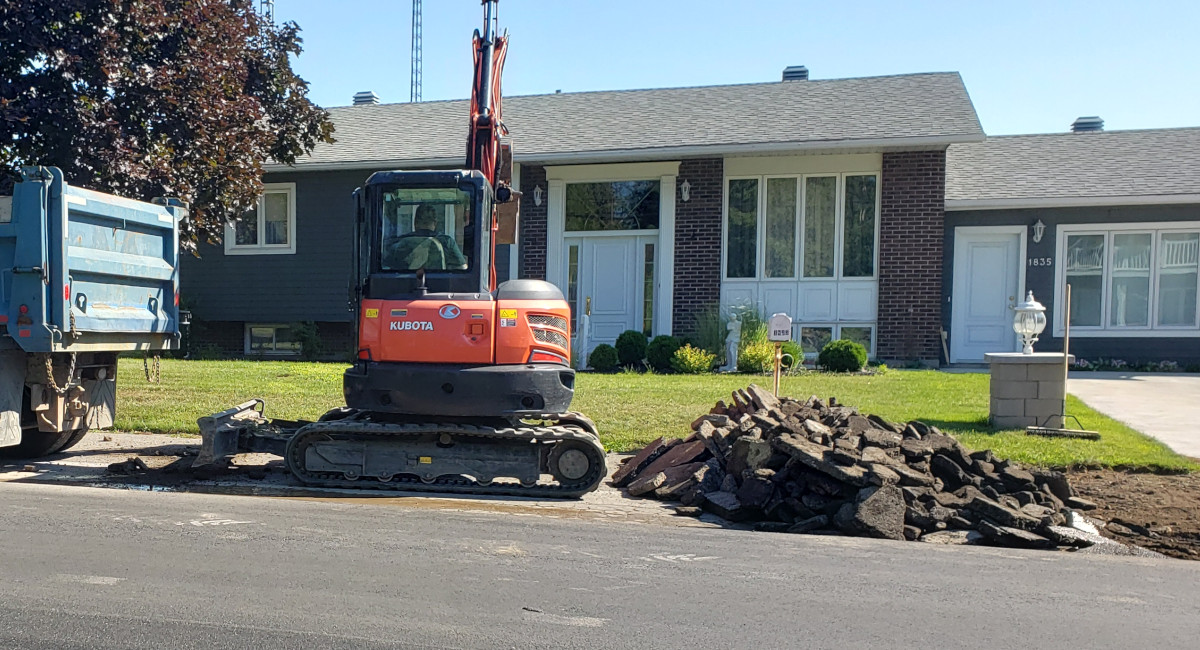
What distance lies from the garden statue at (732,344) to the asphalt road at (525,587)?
32.7ft

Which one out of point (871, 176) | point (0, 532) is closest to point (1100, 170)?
point (871, 176)

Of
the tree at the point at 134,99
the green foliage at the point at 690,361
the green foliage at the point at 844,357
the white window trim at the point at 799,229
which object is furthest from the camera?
the white window trim at the point at 799,229

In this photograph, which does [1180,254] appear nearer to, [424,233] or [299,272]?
[424,233]

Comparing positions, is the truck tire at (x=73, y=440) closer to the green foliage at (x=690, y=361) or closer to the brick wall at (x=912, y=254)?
the green foliage at (x=690, y=361)

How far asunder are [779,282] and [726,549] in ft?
39.9

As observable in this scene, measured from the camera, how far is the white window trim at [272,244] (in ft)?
64.1

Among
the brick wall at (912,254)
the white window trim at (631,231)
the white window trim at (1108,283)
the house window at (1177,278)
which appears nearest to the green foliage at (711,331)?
the white window trim at (631,231)

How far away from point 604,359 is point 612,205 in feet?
11.2

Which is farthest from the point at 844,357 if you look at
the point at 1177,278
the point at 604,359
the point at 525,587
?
the point at 525,587

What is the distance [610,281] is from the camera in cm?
1822

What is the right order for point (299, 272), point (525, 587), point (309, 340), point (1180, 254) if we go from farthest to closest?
point (299, 272), point (309, 340), point (1180, 254), point (525, 587)

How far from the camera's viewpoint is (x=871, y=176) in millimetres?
17016

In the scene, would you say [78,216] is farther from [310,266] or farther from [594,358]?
[310,266]

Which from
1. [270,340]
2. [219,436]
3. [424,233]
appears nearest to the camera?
[424,233]
